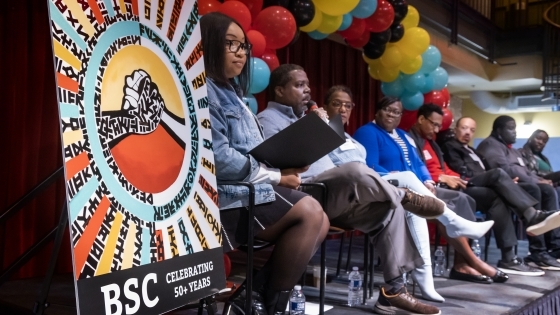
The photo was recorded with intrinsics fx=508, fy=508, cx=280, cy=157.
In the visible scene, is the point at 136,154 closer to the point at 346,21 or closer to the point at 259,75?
the point at 259,75

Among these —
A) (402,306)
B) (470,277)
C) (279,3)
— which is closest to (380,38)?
(279,3)

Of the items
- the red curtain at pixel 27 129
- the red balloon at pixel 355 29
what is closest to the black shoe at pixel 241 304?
the red curtain at pixel 27 129

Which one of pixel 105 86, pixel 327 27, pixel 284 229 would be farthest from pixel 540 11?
pixel 105 86

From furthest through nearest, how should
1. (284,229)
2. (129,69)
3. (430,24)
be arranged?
(430,24) → (284,229) → (129,69)

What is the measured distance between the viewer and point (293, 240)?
5.18ft

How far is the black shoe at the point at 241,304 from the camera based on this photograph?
62.2 inches

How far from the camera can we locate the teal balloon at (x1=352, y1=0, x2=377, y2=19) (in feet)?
11.4

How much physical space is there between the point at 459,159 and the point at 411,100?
2.24 ft

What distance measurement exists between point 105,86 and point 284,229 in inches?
30.4

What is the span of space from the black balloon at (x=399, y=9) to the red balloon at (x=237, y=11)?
157 centimetres

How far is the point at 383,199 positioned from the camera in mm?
1986

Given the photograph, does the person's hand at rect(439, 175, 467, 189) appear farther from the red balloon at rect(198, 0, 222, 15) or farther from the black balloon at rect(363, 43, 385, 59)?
the red balloon at rect(198, 0, 222, 15)

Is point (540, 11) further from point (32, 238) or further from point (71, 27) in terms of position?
point (71, 27)

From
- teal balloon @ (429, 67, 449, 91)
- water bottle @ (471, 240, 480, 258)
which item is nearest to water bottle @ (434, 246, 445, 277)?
water bottle @ (471, 240, 480, 258)
